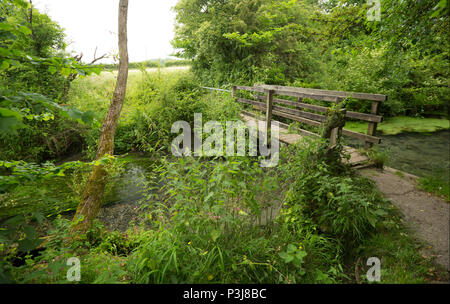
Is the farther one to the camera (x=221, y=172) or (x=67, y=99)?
(x=67, y=99)

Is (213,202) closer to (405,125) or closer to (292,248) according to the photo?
(292,248)

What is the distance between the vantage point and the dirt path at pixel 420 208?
7.58ft

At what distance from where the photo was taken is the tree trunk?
14.3 feet

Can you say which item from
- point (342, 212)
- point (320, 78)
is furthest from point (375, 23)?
point (320, 78)

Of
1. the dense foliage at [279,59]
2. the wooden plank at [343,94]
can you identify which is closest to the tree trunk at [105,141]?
the wooden plank at [343,94]

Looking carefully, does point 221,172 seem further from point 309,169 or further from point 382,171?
point 382,171

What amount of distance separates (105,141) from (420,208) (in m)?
5.33

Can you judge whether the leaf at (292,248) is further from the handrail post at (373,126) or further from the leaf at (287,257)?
the handrail post at (373,126)

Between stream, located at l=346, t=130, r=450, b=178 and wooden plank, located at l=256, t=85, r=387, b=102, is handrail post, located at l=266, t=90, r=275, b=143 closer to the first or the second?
wooden plank, located at l=256, t=85, r=387, b=102

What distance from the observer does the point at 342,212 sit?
8.43 ft

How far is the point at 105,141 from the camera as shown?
4.75m

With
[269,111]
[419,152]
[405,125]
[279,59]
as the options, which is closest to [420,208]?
[269,111]
